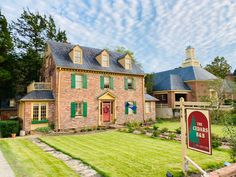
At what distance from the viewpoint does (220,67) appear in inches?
1740

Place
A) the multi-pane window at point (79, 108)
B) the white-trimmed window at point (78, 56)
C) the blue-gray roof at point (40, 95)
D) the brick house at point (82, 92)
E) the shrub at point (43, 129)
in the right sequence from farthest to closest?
the white-trimmed window at point (78, 56), the multi-pane window at point (79, 108), the brick house at point (82, 92), the blue-gray roof at point (40, 95), the shrub at point (43, 129)

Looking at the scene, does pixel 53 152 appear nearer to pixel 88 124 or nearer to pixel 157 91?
pixel 88 124

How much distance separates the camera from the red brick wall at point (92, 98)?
18087 millimetres

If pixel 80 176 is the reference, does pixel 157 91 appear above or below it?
above

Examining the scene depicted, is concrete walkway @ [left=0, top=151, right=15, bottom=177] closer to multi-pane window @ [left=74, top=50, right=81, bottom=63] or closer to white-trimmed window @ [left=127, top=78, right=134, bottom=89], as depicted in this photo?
multi-pane window @ [left=74, top=50, right=81, bottom=63]

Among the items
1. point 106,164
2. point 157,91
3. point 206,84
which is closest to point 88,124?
point 106,164

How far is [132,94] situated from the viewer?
2295cm

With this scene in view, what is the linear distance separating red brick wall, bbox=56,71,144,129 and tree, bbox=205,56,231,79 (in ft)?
92.7

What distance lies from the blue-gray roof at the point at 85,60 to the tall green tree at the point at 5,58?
470cm

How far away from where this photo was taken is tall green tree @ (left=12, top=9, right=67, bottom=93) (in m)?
24.8

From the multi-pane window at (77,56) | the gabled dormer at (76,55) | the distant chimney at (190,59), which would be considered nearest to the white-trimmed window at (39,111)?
the gabled dormer at (76,55)

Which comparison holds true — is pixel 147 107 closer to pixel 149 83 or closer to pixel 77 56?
pixel 149 83

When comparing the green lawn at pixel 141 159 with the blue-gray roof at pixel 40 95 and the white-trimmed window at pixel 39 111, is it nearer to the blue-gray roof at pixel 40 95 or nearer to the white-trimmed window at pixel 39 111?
the white-trimmed window at pixel 39 111

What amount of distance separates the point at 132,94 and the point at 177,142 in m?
11.7
